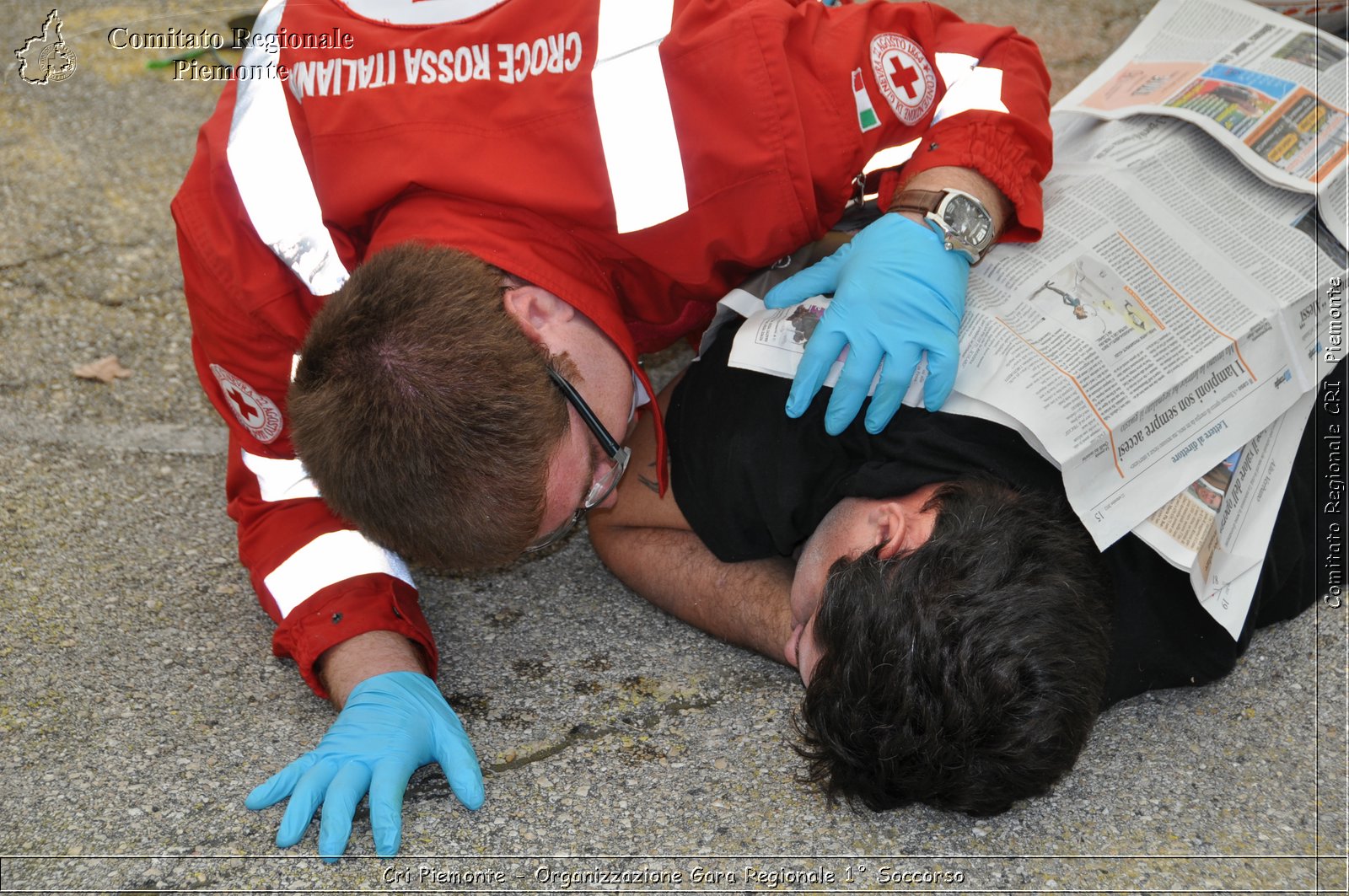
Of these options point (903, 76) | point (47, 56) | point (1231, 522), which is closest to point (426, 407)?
point (903, 76)

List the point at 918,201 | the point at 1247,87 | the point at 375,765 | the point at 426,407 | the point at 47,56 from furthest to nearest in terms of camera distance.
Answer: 1. the point at 47,56
2. the point at 1247,87
3. the point at 918,201
4. the point at 375,765
5. the point at 426,407

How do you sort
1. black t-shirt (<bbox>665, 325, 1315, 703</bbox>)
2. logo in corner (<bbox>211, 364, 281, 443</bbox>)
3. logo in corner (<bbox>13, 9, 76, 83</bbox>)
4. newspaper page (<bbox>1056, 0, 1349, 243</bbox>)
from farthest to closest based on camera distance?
logo in corner (<bbox>13, 9, 76, 83</bbox>) → newspaper page (<bbox>1056, 0, 1349, 243</bbox>) → logo in corner (<bbox>211, 364, 281, 443</bbox>) → black t-shirt (<bbox>665, 325, 1315, 703</bbox>)

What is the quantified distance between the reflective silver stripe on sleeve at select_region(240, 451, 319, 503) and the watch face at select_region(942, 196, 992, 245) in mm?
1135

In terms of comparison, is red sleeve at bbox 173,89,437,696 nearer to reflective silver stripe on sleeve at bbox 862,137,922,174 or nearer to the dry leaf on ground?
the dry leaf on ground

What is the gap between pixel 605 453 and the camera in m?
1.69

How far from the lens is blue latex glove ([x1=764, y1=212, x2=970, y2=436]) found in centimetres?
167

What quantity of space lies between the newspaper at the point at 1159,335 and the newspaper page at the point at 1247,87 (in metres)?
0.03

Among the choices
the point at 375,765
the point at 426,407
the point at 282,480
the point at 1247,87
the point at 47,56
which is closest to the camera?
the point at 426,407

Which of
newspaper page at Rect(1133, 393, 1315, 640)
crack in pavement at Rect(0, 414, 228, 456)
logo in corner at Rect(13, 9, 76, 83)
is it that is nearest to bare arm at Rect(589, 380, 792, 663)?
newspaper page at Rect(1133, 393, 1315, 640)

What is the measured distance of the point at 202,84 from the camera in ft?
11.5

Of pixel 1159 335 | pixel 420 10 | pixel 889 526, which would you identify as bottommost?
pixel 889 526

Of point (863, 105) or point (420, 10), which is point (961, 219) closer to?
point (863, 105)

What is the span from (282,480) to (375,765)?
57 centimetres

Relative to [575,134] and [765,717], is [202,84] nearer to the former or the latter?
[575,134]
